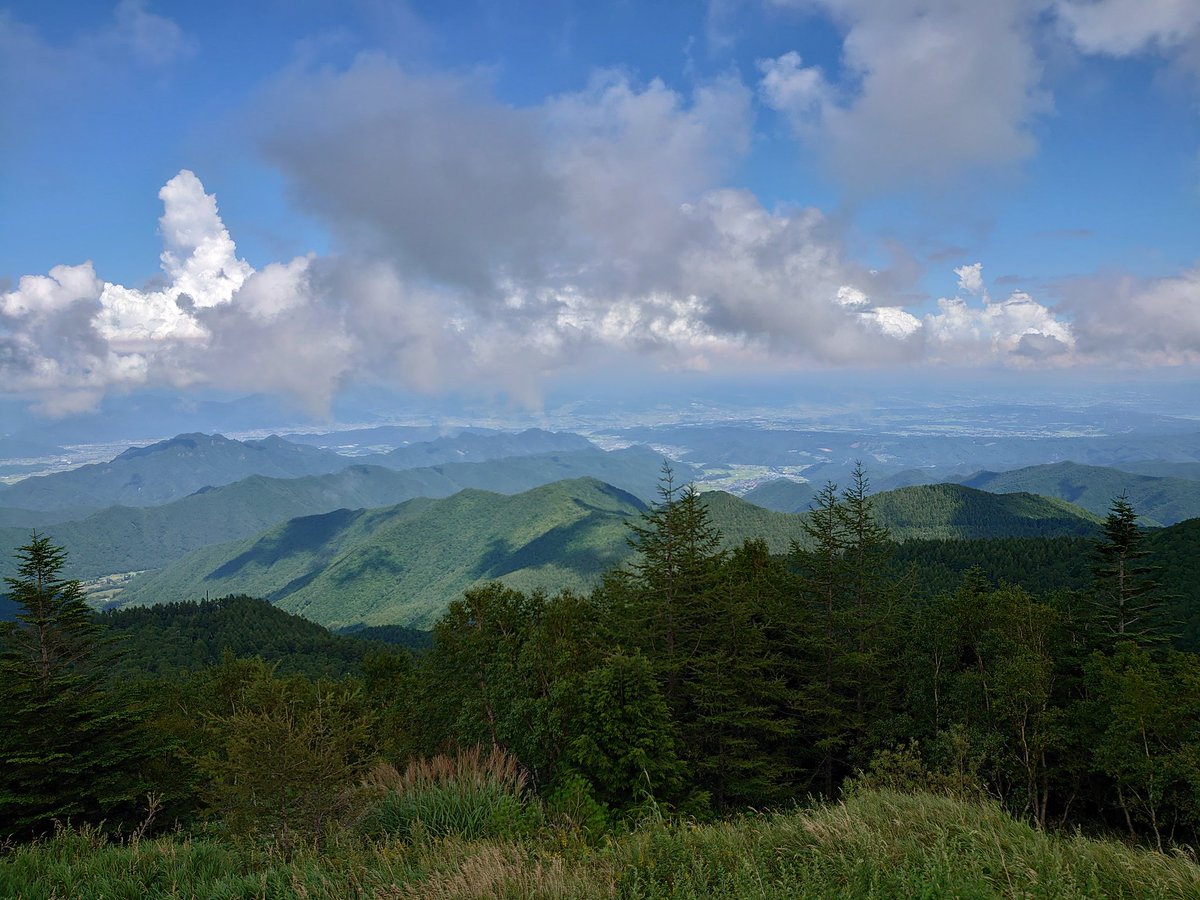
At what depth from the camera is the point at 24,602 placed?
26.8m

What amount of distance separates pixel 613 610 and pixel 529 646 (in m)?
7.91

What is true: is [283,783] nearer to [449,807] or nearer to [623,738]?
[449,807]

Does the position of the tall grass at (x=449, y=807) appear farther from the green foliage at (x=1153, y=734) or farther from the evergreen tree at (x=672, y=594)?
the green foliage at (x=1153, y=734)

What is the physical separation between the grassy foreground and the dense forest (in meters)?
2.13

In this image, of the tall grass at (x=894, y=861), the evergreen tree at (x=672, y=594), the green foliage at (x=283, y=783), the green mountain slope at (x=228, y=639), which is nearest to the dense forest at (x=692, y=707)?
the green foliage at (x=283, y=783)

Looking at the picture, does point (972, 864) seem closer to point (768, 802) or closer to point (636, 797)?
point (636, 797)

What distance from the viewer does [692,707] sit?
1198 inches

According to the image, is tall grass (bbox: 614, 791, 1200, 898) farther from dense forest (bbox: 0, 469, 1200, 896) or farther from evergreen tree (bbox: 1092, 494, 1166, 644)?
evergreen tree (bbox: 1092, 494, 1166, 644)

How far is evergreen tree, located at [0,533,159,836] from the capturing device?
20.8 metres

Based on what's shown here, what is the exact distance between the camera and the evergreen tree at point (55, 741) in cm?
2083

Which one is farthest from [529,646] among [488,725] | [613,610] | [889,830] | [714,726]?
[889,830]

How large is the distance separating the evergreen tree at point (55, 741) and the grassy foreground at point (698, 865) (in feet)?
57.4

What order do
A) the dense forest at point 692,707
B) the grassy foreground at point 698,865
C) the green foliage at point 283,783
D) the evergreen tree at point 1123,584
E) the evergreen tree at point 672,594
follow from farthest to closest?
the evergreen tree at point 1123,584
the evergreen tree at point 672,594
the dense forest at point 692,707
the green foliage at point 283,783
the grassy foreground at point 698,865

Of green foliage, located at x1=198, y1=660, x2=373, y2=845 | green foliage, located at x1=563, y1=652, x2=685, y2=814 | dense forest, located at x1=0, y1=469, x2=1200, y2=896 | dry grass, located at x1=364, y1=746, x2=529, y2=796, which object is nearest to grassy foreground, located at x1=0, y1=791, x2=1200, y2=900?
green foliage, located at x1=198, y1=660, x2=373, y2=845
